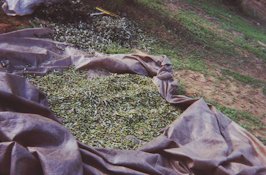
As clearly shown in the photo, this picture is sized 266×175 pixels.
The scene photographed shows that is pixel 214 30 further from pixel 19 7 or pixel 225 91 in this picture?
pixel 19 7

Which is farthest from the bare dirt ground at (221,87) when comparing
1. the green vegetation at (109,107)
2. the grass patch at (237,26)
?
the grass patch at (237,26)

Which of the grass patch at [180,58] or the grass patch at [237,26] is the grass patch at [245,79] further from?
the grass patch at [237,26]

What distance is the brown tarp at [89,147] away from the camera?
2293mm

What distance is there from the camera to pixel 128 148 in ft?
9.59

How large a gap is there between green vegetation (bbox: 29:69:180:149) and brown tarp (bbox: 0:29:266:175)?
5.8 inches

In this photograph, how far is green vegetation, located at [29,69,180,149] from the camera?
9.96 feet

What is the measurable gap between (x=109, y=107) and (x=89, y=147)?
2.89 feet

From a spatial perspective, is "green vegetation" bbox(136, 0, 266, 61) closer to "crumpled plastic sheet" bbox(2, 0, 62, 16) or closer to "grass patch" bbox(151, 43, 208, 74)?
"grass patch" bbox(151, 43, 208, 74)

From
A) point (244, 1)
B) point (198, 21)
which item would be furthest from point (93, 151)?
point (244, 1)

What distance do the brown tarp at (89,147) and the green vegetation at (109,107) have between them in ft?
0.48

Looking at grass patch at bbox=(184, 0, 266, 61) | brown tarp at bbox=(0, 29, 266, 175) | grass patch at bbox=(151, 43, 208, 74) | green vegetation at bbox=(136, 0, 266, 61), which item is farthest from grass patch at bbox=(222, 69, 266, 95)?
brown tarp at bbox=(0, 29, 266, 175)

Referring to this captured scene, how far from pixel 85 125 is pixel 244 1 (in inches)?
305

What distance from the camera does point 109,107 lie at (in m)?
3.41

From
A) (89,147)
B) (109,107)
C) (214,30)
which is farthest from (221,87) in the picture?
(89,147)
